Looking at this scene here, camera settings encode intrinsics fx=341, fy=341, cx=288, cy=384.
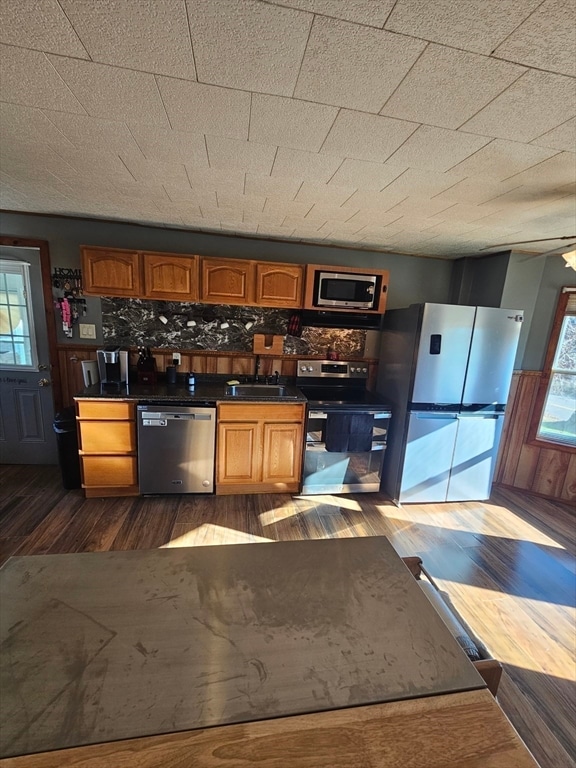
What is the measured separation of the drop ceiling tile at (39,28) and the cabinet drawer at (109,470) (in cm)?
254

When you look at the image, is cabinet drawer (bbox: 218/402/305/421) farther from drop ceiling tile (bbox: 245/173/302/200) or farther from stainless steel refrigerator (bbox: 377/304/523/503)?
drop ceiling tile (bbox: 245/173/302/200)

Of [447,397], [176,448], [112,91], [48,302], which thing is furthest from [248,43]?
[48,302]

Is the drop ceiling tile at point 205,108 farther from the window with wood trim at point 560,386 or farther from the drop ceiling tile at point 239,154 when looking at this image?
the window with wood trim at point 560,386

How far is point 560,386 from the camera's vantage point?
11.0 ft

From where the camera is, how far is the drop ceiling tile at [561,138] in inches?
50.2

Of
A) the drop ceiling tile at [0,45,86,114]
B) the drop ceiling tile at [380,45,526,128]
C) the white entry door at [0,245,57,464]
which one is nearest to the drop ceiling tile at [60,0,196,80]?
the drop ceiling tile at [0,45,86,114]

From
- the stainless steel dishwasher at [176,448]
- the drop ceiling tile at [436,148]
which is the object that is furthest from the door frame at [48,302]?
the drop ceiling tile at [436,148]

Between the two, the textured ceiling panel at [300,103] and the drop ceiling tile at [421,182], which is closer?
the textured ceiling panel at [300,103]

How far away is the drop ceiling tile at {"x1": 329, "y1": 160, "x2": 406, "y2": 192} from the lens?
1.66 meters

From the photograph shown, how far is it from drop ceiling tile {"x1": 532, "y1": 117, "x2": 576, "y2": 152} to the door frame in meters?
3.62

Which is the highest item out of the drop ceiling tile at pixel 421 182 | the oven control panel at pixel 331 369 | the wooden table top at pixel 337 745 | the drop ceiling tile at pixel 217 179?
the drop ceiling tile at pixel 421 182

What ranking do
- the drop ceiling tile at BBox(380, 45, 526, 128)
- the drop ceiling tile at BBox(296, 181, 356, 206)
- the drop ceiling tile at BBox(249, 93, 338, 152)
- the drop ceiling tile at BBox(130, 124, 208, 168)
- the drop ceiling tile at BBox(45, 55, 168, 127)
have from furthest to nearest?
the drop ceiling tile at BBox(296, 181, 356, 206) → the drop ceiling tile at BBox(130, 124, 208, 168) → the drop ceiling tile at BBox(249, 93, 338, 152) → the drop ceiling tile at BBox(45, 55, 168, 127) → the drop ceiling tile at BBox(380, 45, 526, 128)

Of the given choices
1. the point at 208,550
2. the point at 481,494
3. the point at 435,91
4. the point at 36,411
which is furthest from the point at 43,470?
the point at 481,494

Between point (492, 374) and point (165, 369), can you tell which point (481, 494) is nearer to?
point (492, 374)
